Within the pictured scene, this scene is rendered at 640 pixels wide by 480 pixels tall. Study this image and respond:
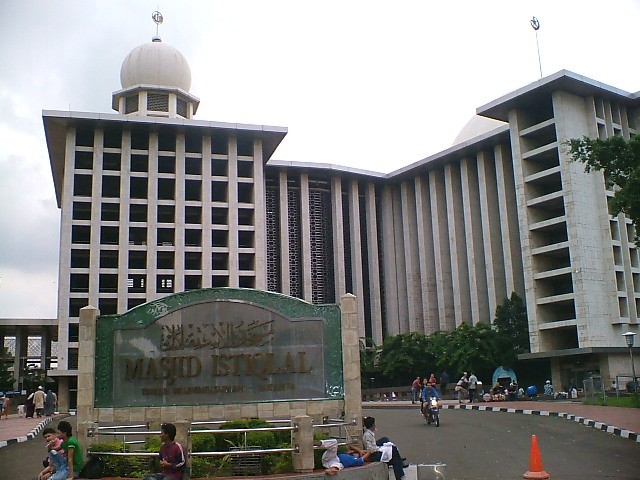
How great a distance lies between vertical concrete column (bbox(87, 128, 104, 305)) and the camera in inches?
1861

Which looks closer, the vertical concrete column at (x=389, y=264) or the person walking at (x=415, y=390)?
the person walking at (x=415, y=390)

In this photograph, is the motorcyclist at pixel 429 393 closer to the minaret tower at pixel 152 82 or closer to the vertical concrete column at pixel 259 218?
the vertical concrete column at pixel 259 218

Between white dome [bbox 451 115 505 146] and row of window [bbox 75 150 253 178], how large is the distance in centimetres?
1735

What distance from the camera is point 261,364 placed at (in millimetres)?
16547

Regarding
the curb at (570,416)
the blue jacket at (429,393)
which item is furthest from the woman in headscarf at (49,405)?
the blue jacket at (429,393)

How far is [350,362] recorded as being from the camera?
16641 mm

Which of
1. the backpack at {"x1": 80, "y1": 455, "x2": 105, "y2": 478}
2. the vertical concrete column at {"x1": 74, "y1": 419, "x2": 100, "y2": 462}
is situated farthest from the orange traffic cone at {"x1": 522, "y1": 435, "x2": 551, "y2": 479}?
the vertical concrete column at {"x1": 74, "y1": 419, "x2": 100, "y2": 462}

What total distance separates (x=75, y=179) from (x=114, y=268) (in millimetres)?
6650

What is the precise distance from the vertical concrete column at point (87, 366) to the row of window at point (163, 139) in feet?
116

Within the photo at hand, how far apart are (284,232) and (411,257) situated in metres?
10.2

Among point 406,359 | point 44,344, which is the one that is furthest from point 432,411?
point 44,344

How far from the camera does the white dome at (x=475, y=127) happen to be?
56.3 meters

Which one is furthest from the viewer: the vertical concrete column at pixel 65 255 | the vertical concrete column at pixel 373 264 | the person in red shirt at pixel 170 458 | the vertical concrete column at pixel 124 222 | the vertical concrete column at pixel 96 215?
the vertical concrete column at pixel 373 264

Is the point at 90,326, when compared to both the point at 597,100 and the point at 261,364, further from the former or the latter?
the point at 597,100
